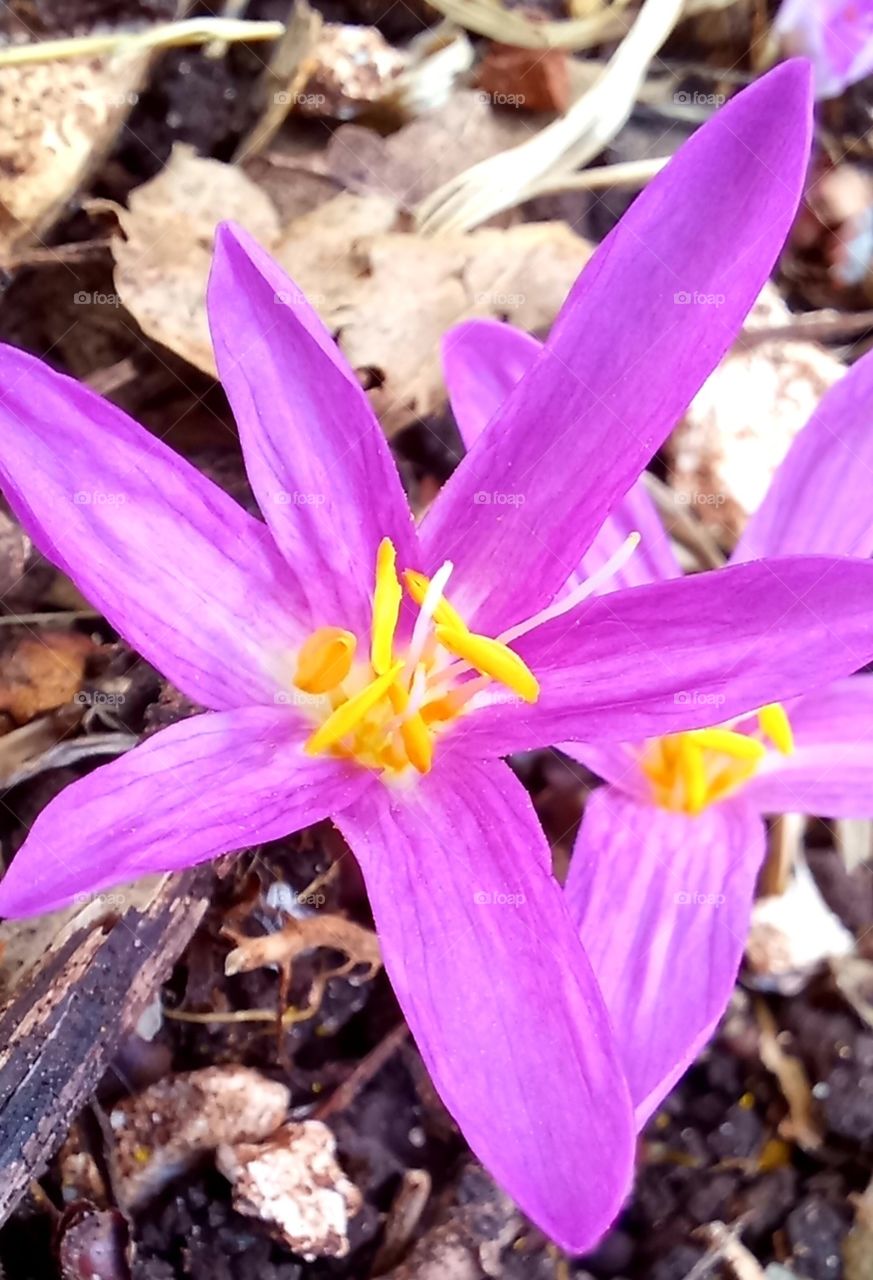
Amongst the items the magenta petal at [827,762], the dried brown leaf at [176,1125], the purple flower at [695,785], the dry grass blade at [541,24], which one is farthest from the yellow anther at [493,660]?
the dry grass blade at [541,24]

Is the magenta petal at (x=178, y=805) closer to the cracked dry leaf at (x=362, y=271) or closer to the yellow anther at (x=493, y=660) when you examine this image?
the yellow anther at (x=493, y=660)

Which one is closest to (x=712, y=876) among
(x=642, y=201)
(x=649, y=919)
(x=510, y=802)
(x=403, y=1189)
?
(x=649, y=919)

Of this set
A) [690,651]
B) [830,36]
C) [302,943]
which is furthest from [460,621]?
[830,36]

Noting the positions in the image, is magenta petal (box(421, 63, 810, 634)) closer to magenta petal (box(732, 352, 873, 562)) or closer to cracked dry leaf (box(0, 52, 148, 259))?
magenta petal (box(732, 352, 873, 562))

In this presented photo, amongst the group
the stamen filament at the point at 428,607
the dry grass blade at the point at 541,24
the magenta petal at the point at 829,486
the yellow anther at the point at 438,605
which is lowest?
the magenta petal at the point at 829,486

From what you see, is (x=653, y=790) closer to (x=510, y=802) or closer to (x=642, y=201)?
(x=510, y=802)

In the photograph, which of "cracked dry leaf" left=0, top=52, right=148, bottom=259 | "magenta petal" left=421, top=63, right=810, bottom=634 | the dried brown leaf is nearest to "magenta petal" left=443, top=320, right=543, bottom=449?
"magenta petal" left=421, top=63, right=810, bottom=634

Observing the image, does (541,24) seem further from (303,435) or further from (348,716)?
(348,716)
